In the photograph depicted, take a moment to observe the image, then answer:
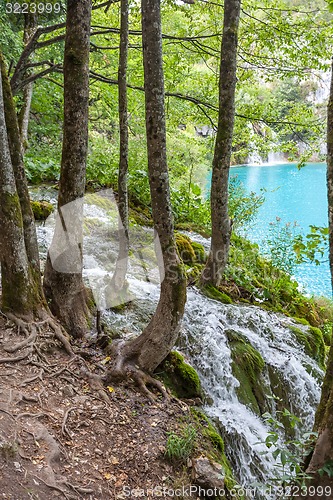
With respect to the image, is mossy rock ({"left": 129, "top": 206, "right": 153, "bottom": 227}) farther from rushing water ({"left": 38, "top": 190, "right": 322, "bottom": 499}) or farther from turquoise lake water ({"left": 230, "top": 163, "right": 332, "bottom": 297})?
turquoise lake water ({"left": 230, "top": 163, "right": 332, "bottom": 297})

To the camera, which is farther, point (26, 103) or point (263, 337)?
point (26, 103)

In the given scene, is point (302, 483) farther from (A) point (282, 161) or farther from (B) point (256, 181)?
(A) point (282, 161)

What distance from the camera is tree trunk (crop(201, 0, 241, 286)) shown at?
19.6 ft

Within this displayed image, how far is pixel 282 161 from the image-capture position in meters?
48.8

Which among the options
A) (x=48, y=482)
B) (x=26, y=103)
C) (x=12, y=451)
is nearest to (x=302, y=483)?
(x=48, y=482)

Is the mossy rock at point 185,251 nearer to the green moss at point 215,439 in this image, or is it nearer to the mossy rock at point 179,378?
the mossy rock at point 179,378

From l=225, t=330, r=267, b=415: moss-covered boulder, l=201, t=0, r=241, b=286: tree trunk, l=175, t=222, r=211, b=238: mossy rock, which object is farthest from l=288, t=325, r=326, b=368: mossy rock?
l=175, t=222, r=211, b=238: mossy rock

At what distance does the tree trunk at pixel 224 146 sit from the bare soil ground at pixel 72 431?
3025mm

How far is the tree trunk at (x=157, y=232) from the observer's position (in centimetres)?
414

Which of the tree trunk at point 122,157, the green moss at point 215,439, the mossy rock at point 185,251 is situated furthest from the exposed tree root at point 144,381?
the mossy rock at point 185,251

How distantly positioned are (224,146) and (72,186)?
113 inches

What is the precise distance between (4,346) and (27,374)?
44cm

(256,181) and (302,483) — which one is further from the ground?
(256,181)

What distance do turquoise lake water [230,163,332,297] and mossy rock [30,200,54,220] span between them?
5336 millimetres
